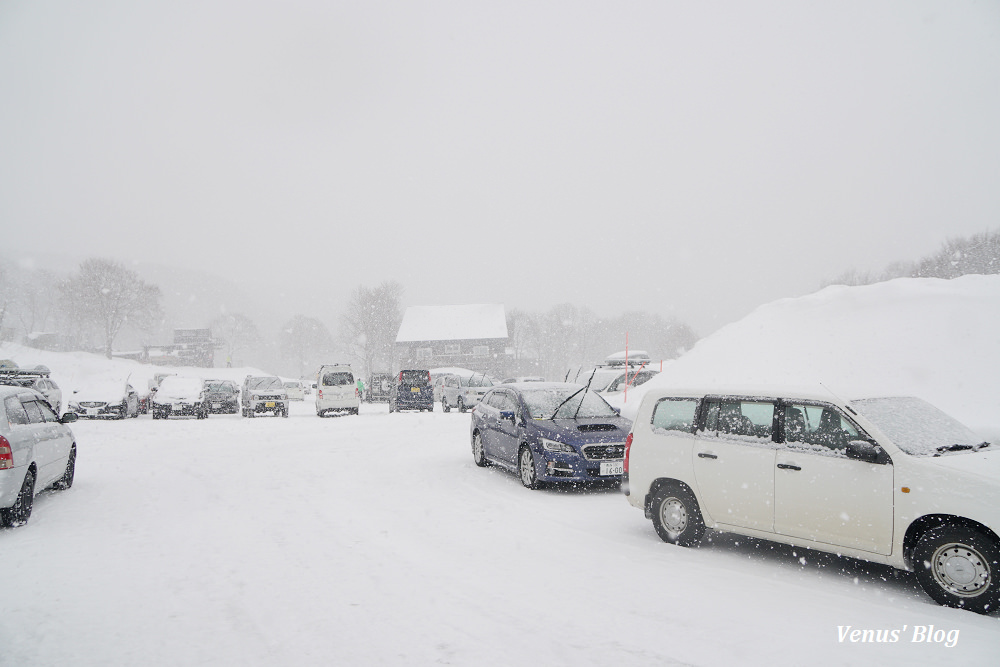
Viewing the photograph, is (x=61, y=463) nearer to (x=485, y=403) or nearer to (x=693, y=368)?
(x=485, y=403)

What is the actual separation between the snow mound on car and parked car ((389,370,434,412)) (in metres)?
11.2

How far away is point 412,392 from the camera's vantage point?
2866 cm

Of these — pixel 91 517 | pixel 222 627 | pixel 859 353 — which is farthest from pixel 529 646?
pixel 859 353

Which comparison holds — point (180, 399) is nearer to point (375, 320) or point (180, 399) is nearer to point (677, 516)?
point (677, 516)

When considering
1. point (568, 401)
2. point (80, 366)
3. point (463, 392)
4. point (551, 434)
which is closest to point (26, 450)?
point (551, 434)

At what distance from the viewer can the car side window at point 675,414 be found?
6738 mm

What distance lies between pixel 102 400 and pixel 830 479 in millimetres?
24915

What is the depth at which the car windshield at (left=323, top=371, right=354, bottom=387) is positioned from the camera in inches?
1025

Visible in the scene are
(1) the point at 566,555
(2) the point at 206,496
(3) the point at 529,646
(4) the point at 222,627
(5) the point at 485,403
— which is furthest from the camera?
(5) the point at 485,403

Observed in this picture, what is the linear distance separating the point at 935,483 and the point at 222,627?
17.7ft

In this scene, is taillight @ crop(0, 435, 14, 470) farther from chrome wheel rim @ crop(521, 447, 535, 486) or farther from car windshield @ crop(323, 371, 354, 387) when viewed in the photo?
car windshield @ crop(323, 371, 354, 387)

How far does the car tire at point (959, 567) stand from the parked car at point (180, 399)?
24.6 meters

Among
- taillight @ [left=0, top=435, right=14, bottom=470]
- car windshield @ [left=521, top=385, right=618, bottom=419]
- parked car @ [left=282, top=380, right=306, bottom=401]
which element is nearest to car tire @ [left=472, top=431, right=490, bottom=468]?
car windshield @ [left=521, top=385, right=618, bottom=419]

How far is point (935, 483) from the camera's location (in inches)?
190
